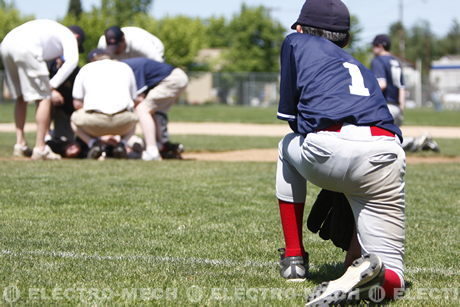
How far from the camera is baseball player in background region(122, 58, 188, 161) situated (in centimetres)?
1025

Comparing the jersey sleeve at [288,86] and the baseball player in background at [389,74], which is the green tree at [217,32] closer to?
the baseball player in background at [389,74]

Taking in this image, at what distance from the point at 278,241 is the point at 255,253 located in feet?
1.53

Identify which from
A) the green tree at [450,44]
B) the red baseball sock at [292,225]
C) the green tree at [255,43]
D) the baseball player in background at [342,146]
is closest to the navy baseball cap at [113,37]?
the baseball player in background at [342,146]

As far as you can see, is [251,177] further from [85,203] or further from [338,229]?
[338,229]

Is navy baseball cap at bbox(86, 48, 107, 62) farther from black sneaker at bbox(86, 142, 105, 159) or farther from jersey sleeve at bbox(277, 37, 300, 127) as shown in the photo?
jersey sleeve at bbox(277, 37, 300, 127)

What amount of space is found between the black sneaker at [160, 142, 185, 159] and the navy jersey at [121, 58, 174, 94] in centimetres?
95

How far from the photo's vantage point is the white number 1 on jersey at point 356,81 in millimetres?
3842

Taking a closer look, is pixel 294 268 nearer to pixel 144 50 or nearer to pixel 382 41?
pixel 144 50

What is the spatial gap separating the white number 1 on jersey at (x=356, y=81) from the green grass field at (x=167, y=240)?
1.01 meters

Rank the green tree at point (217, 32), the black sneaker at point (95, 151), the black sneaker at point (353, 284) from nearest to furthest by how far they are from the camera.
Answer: the black sneaker at point (353, 284) → the black sneaker at point (95, 151) → the green tree at point (217, 32)

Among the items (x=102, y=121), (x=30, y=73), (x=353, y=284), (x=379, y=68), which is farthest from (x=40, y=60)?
(x=353, y=284)

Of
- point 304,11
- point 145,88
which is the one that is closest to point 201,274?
point 304,11

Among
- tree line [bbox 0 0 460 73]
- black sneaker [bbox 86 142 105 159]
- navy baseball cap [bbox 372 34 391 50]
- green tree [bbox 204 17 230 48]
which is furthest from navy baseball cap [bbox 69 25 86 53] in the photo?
green tree [bbox 204 17 230 48]

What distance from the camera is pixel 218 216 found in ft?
19.9
